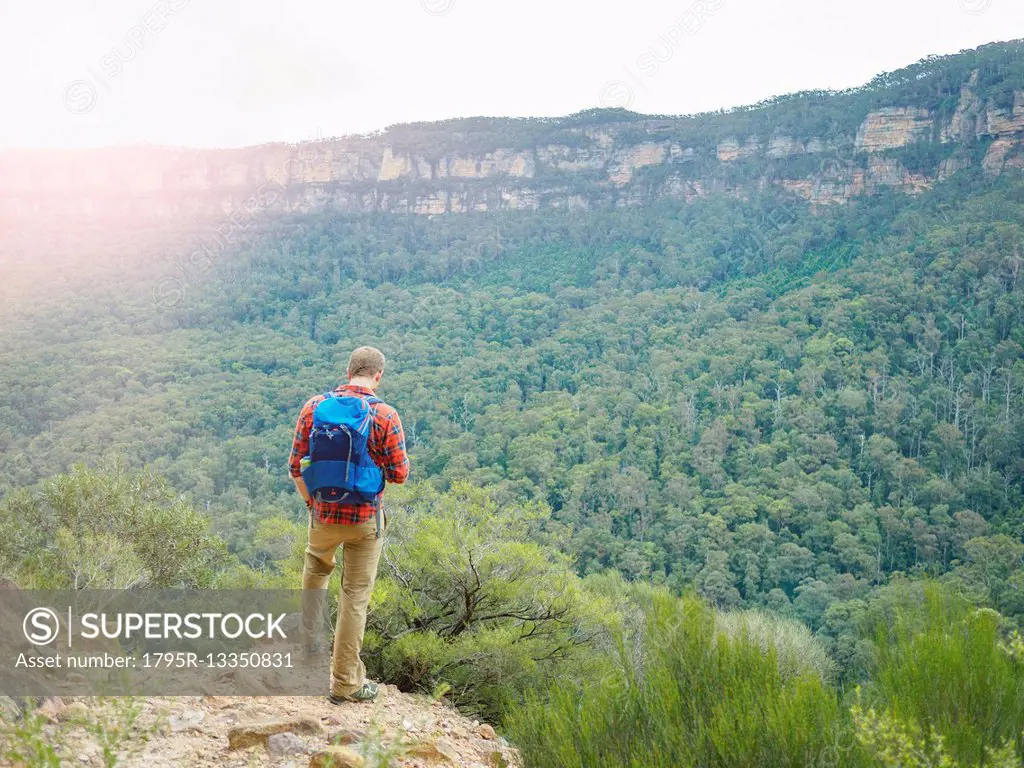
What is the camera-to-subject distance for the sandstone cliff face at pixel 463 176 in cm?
6241

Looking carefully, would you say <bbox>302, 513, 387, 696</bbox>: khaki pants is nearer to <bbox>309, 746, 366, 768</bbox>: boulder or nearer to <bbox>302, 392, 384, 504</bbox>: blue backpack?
<bbox>302, 392, 384, 504</bbox>: blue backpack

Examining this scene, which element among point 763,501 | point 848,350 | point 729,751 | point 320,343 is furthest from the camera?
point 320,343

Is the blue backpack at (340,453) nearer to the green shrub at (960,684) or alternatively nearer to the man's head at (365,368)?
the man's head at (365,368)

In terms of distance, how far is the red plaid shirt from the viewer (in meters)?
3.23

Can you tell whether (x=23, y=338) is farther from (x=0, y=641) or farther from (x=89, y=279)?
(x=0, y=641)

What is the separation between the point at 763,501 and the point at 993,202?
33.5 meters

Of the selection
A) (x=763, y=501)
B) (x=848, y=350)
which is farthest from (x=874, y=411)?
(x=763, y=501)

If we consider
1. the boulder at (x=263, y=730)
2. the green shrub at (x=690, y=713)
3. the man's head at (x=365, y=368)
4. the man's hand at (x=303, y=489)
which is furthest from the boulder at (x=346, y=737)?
the man's head at (x=365, y=368)

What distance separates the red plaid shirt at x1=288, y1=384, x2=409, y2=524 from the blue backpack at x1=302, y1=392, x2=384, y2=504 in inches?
1.4

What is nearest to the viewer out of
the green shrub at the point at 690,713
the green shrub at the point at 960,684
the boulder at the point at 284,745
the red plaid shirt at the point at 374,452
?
the green shrub at the point at 690,713

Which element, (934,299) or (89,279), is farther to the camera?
(89,279)

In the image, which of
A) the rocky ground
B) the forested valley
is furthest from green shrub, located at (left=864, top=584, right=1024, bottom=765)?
the rocky ground

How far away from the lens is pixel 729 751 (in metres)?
2.29

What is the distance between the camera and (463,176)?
2771 inches
